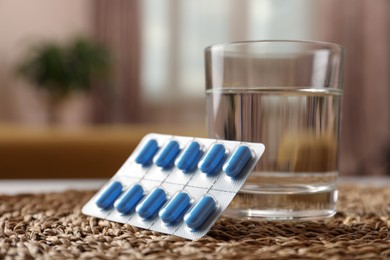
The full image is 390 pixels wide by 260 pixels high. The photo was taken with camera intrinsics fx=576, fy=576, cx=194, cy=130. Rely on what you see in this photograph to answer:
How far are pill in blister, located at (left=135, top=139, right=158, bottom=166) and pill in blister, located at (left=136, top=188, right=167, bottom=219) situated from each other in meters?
0.07

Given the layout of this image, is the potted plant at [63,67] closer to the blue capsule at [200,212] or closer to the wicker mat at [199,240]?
the wicker mat at [199,240]

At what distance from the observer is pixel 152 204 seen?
507 mm

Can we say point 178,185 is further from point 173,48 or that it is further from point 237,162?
point 173,48

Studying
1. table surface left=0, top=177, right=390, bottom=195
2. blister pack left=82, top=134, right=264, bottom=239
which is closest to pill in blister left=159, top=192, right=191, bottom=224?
blister pack left=82, top=134, right=264, bottom=239

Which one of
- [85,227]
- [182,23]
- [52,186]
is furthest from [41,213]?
[182,23]

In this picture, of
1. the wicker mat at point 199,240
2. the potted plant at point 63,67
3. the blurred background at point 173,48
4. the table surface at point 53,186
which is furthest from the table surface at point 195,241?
the blurred background at point 173,48

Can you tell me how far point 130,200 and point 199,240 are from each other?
10 centimetres

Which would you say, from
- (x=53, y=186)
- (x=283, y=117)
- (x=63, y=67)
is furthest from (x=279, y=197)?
(x=63, y=67)

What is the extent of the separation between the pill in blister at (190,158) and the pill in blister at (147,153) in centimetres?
5

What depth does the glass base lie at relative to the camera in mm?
559

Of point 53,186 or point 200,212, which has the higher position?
point 200,212

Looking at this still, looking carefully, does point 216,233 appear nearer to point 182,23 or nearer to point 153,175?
point 153,175

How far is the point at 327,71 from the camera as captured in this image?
583mm

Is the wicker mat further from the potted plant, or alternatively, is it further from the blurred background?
the blurred background
